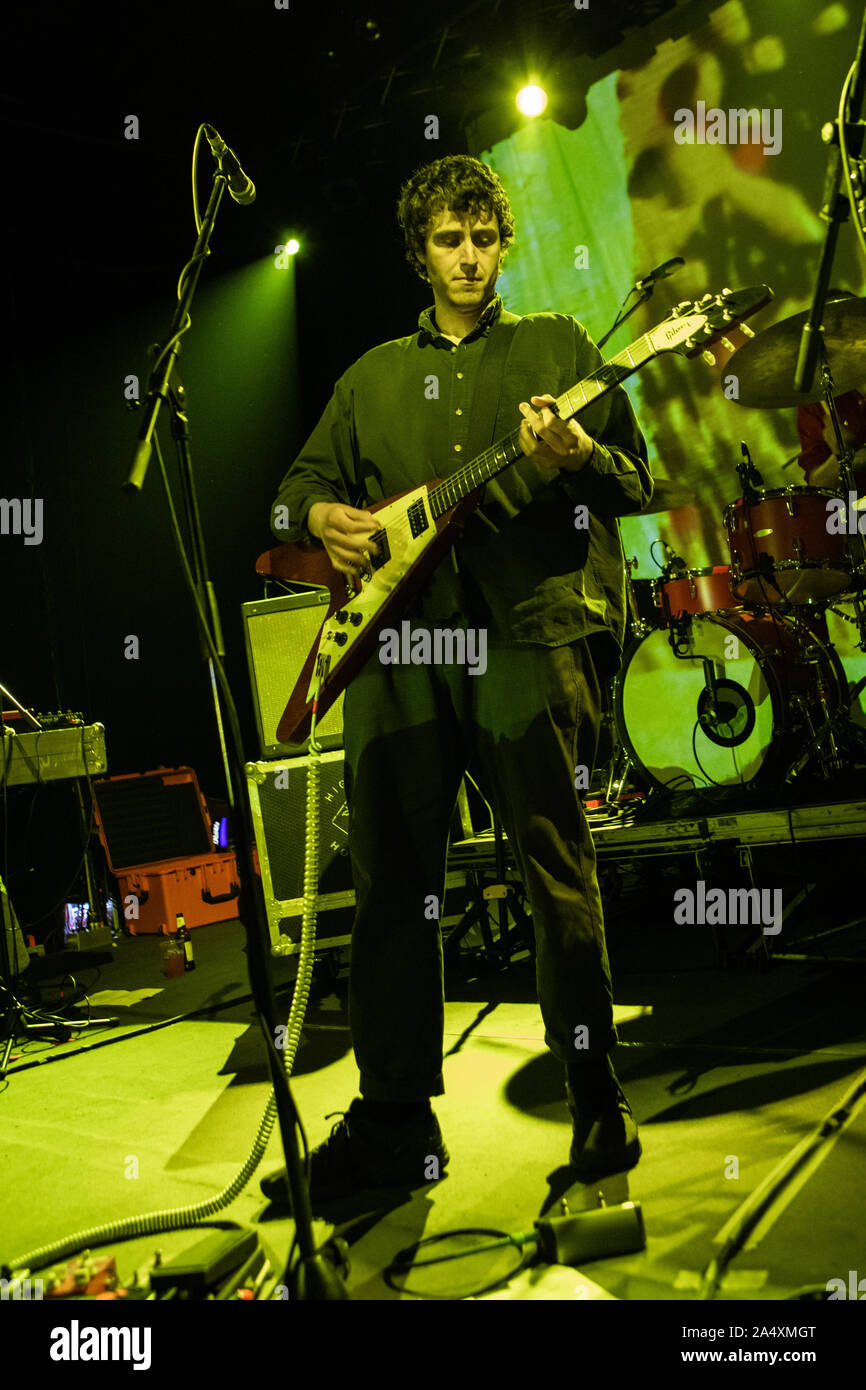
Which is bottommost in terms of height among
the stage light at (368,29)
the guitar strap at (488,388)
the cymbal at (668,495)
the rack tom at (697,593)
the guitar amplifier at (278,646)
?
the guitar amplifier at (278,646)

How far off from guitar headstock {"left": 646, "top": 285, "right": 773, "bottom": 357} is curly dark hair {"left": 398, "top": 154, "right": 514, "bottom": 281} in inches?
18.8

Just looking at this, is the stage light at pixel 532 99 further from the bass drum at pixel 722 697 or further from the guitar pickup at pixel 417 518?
the guitar pickup at pixel 417 518

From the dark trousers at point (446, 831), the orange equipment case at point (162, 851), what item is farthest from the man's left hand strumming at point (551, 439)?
the orange equipment case at point (162, 851)

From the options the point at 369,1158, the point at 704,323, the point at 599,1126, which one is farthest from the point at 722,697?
the point at 369,1158

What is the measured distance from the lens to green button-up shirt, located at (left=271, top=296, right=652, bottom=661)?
1895mm

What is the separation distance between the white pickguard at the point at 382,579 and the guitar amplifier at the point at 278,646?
1884mm

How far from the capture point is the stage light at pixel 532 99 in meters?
5.71

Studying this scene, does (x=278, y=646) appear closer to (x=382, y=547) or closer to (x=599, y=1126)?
(x=382, y=547)

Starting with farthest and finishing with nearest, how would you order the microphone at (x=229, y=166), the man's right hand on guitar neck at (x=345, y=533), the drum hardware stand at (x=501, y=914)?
the drum hardware stand at (x=501, y=914), the man's right hand on guitar neck at (x=345, y=533), the microphone at (x=229, y=166)

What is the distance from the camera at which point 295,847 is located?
12.3 feet

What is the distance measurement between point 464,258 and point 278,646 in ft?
6.91

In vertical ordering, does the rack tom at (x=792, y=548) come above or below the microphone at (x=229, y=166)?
below

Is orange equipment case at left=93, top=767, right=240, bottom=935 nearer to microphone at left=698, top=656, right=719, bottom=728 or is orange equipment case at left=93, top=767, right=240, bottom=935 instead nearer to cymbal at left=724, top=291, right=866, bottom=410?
microphone at left=698, top=656, right=719, bottom=728
